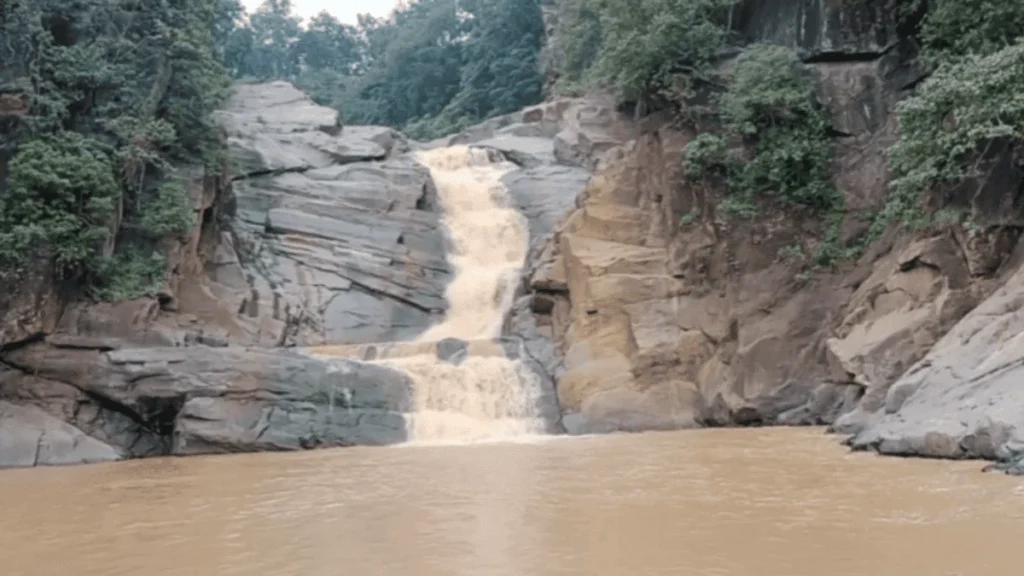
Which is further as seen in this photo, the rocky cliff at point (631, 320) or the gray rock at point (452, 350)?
the gray rock at point (452, 350)

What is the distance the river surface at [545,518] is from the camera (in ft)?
22.7

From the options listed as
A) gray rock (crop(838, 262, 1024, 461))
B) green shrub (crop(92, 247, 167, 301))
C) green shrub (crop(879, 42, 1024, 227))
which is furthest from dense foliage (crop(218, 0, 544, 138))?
gray rock (crop(838, 262, 1024, 461))

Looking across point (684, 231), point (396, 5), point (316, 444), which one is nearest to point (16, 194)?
point (316, 444)

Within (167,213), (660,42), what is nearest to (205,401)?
(167,213)

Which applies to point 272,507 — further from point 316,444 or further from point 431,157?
point 431,157

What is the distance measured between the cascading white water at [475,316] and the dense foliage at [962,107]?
850 centimetres

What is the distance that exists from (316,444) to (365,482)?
626 centimetres

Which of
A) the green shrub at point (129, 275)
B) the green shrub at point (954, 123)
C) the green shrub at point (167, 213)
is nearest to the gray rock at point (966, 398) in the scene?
the green shrub at point (954, 123)

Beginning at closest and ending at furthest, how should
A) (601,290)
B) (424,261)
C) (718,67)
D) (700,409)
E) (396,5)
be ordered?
1. (700,409)
2. (601,290)
3. (718,67)
4. (424,261)
5. (396,5)

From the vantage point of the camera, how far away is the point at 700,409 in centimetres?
1942

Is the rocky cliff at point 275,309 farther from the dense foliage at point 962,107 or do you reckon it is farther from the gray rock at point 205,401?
the dense foliage at point 962,107

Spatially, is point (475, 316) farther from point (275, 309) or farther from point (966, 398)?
point (966, 398)

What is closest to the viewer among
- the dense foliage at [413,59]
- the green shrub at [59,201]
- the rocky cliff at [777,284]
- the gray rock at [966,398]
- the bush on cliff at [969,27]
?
the gray rock at [966,398]

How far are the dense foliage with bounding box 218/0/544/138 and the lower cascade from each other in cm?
1667
